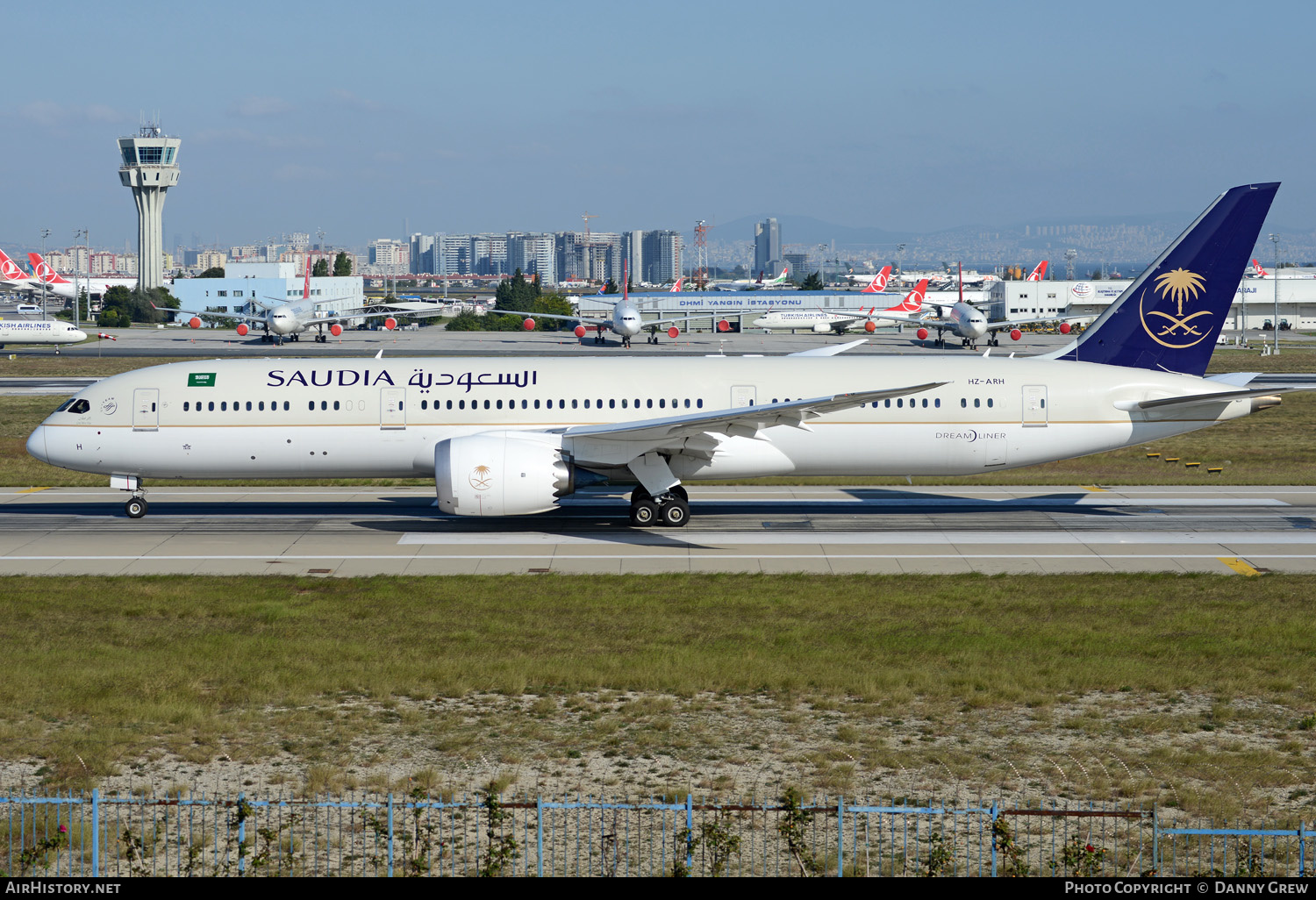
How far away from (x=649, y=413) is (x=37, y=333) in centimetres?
9585

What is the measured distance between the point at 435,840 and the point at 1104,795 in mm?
7612

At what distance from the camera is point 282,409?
105 feet

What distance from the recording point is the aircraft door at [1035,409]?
3234cm

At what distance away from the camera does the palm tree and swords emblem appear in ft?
109

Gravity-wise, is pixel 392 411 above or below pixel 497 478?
above

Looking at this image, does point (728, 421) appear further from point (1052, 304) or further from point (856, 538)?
→ point (1052, 304)

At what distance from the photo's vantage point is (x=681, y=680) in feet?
59.9

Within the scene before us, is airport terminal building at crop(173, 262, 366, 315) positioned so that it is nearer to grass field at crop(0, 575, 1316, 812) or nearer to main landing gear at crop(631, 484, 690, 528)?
main landing gear at crop(631, 484, 690, 528)

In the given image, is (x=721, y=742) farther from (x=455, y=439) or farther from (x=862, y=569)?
(x=455, y=439)

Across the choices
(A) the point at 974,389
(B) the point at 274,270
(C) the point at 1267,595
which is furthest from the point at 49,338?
(C) the point at 1267,595

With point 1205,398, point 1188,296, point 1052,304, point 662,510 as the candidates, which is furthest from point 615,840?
point 1052,304

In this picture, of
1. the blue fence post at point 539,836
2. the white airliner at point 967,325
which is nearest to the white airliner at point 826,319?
the white airliner at point 967,325

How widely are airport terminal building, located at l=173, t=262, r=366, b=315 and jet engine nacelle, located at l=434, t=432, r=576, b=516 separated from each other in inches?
6102

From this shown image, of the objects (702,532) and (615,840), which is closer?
(615,840)
